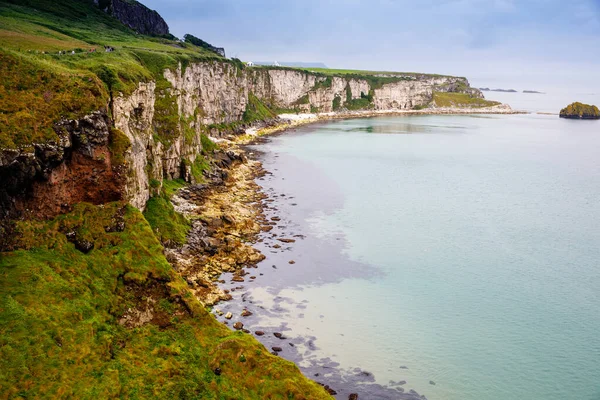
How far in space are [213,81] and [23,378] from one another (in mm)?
76368

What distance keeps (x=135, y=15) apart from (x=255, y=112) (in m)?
40.2

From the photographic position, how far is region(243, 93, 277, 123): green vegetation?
117725mm

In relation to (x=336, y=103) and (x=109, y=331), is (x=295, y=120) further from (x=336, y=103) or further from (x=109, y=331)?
(x=109, y=331)

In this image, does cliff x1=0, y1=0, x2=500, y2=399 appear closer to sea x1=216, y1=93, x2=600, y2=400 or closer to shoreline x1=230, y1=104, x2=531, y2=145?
sea x1=216, y1=93, x2=600, y2=400

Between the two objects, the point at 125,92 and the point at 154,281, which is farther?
the point at 125,92

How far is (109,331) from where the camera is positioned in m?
20.5

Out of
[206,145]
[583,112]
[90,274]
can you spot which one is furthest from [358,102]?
[90,274]

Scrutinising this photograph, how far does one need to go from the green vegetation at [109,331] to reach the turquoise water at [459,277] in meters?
7.86

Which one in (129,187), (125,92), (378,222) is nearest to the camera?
(129,187)

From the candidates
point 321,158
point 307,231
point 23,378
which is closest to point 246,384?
point 23,378

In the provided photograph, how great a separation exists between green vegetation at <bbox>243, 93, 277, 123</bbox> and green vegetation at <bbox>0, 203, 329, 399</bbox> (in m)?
94.0

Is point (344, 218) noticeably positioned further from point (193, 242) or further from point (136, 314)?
point (136, 314)

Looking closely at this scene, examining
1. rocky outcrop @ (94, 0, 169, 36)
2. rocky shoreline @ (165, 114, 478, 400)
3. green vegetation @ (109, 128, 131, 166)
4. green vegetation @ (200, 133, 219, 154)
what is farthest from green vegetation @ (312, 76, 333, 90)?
green vegetation @ (109, 128, 131, 166)

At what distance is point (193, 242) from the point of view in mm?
37844
